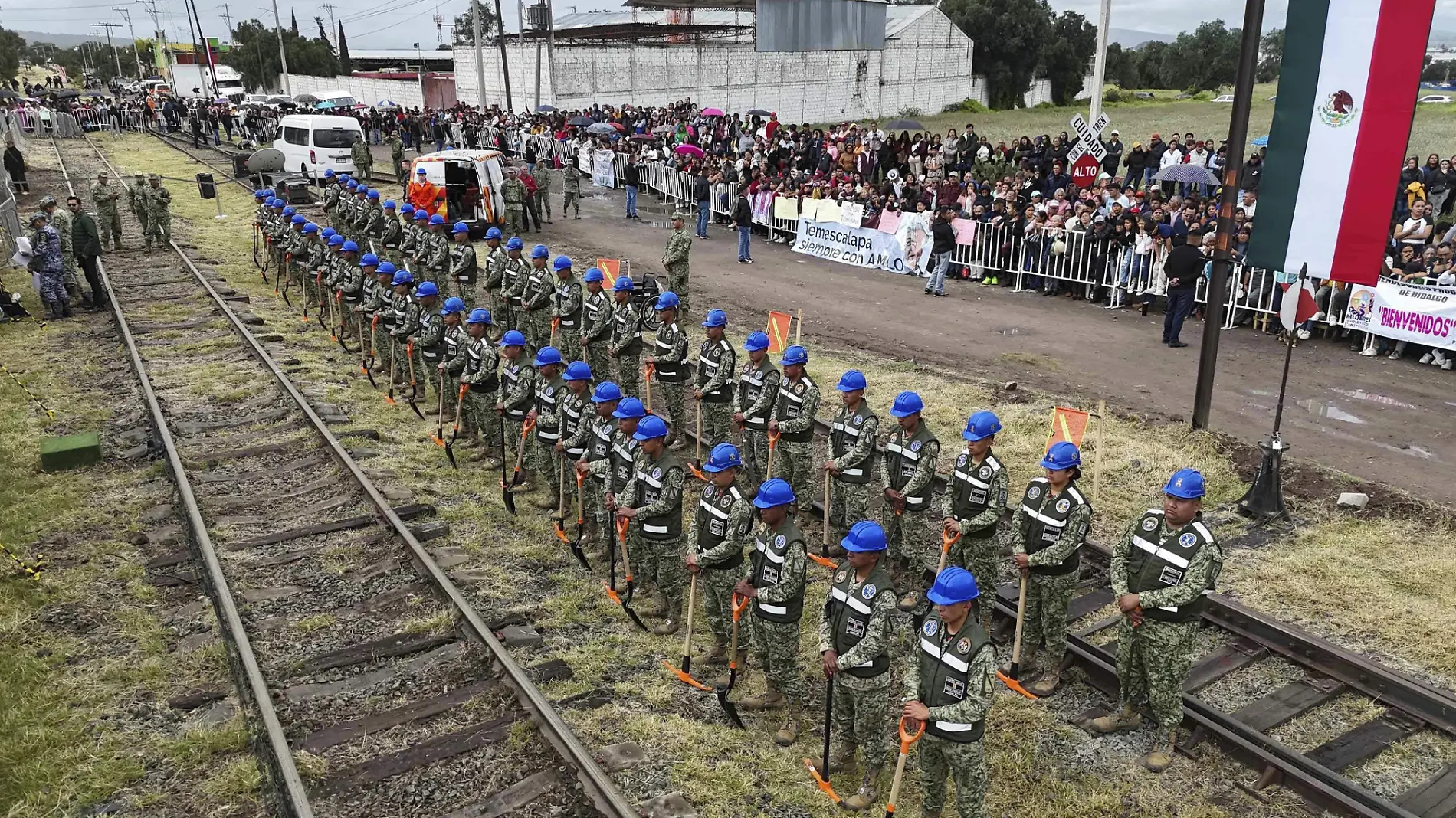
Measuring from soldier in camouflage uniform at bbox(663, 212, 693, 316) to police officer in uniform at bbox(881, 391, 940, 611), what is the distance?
8.04 metres

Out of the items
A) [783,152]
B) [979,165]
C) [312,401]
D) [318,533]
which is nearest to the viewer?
[318,533]

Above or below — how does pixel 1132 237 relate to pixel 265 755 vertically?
above

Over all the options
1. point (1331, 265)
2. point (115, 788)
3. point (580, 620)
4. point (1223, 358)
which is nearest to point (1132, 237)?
point (1223, 358)

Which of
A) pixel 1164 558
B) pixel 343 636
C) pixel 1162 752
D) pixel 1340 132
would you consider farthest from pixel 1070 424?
pixel 343 636

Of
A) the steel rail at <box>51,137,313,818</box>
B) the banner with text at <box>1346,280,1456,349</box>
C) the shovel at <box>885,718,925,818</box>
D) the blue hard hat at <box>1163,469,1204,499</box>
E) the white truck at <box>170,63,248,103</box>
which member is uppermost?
the white truck at <box>170,63,248,103</box>

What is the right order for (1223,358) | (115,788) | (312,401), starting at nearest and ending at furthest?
(115,788) → (312,401) → (1223,358)

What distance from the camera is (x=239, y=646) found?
7.54m

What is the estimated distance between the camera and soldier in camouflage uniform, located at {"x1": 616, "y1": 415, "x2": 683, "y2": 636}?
785 centimetres

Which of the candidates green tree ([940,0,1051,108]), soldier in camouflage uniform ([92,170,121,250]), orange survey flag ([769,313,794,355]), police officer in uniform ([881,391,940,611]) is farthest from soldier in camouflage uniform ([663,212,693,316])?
green tree ([940,0,1051,108])

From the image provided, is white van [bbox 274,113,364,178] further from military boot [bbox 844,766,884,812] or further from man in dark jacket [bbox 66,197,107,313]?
military boot [bbox 844,766,884,812]

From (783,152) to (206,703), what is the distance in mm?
23134

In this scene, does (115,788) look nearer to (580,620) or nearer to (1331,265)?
(580,620)

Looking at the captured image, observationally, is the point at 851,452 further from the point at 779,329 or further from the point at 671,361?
the point at 779,329

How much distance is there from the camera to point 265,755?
255 inches
